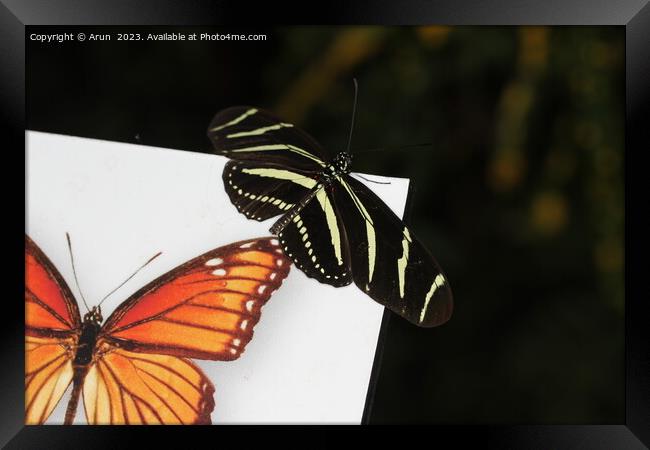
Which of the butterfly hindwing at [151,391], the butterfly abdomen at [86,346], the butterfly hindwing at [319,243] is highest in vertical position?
the butterfly hindwing at [319,243]

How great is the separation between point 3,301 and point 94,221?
185 millimetres

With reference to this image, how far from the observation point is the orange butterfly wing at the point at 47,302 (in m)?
0.63

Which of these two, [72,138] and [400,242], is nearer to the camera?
[400,242]

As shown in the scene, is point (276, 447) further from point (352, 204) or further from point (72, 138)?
point (72, 138)

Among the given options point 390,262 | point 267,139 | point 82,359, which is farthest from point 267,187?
point 82,359

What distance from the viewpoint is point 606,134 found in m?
0.87

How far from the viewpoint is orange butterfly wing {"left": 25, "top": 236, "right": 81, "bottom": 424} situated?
24.9 inches

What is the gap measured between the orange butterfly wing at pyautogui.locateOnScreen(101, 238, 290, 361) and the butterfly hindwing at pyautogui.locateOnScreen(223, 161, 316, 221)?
0.07m

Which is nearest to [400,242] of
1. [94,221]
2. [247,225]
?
[247,225]

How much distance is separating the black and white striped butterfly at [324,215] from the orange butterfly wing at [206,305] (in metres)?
0.04

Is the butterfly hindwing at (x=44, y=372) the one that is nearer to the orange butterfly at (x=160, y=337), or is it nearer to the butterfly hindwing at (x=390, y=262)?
the orange butterfly at (x=160, y=337)

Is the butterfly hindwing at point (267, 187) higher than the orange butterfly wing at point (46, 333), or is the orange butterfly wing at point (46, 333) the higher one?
the butterfly hindwing at point (267, 187)

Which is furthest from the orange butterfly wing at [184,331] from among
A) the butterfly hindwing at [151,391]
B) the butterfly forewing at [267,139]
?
the butterfly forewing at [267,139]
